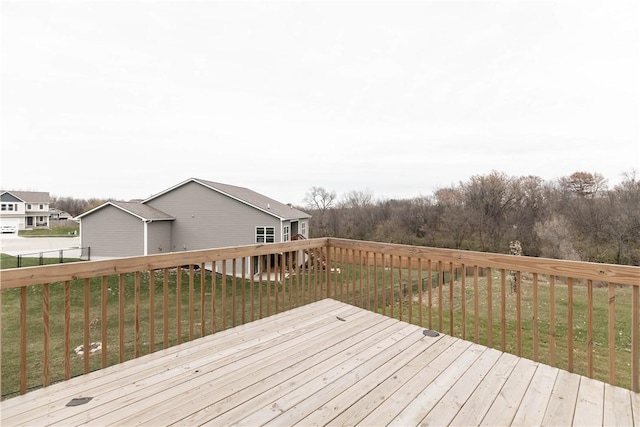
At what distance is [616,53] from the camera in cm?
515

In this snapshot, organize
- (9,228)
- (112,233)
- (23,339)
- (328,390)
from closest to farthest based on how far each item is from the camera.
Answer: (23,339) < (328,390) < (112,233) < (9,228)

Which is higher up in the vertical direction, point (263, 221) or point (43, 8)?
point (43, 8)

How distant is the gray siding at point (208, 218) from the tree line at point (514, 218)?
33.3ft

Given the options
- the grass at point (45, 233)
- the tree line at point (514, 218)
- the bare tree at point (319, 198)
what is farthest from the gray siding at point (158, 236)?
the grass at point (45, 233)

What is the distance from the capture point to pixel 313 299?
150 inches

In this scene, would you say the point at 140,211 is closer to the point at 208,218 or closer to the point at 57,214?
the point at 208,218

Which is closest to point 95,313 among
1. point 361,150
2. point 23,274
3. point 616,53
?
point 23,274

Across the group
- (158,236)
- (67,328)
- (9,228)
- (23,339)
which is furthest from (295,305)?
(9,228)

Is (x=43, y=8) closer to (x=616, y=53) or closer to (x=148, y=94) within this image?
(x=148, y=94)

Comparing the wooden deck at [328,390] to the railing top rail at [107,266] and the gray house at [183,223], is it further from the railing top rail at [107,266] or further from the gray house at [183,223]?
the gray house at [183,223]

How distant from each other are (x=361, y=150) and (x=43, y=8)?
9783 millimetres

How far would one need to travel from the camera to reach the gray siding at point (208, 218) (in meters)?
12.8

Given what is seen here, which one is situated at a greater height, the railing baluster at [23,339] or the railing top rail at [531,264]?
the railing top rail at [531,264]

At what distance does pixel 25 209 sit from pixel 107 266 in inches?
1380
